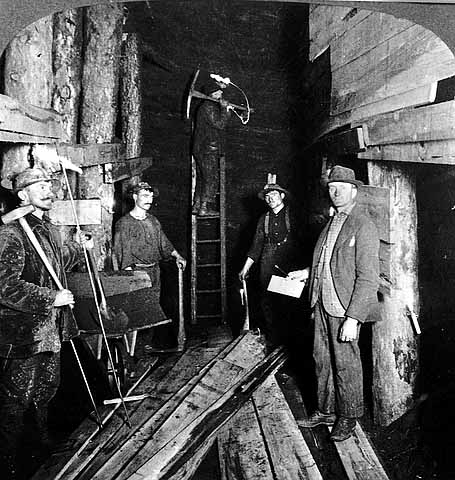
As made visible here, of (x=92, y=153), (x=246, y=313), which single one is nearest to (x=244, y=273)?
(x=246, y=313)

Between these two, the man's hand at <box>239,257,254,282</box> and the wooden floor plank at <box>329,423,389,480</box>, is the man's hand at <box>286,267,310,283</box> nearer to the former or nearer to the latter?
the man's hand at <box>239,257,254,282</box>

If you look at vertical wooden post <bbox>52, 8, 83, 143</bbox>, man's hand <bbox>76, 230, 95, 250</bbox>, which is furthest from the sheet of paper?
vertical wooden post <bbox>52, 8, 83, 143</bbox>

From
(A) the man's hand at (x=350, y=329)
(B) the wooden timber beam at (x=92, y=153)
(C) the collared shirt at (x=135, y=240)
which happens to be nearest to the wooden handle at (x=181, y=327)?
(C) the collared shirt at (x=135, y=240)

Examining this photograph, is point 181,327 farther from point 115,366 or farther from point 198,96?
point 198,96

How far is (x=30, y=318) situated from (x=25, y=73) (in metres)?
0.98

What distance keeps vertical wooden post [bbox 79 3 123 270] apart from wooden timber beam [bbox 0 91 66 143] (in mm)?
229

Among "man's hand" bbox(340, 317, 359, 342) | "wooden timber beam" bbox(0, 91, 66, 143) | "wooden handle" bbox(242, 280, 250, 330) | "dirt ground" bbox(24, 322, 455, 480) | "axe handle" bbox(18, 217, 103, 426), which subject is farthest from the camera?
"wooden handle" bbox(242, 280, 250, 330)

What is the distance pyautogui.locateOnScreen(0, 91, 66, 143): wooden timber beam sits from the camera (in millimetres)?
1860

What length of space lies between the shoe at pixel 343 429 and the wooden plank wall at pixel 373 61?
1.40m

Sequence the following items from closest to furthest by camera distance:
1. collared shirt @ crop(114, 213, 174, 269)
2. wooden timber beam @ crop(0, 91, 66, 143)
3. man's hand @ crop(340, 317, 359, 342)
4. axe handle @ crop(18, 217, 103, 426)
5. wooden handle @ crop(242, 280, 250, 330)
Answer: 1. wooden timber beam @ crop(0, 91, 66, 143)
2. axe handle @ crop(18, 217, 103, 426)
3. collared shirt @ crop(114, 213, 174, 269)
4. man's hand @ crop(340, 317, 359, 342)
5. wooden handle @ crop(242, 280, 250, 330)

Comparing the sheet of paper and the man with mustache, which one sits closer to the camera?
the man with mustache

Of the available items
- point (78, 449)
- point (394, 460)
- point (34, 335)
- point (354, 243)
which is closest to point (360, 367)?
point (394, 460)

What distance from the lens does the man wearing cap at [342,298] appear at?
2.39 meters

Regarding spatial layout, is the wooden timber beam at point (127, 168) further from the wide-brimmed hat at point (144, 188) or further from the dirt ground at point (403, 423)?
the dirt ground at point (403, 423)
